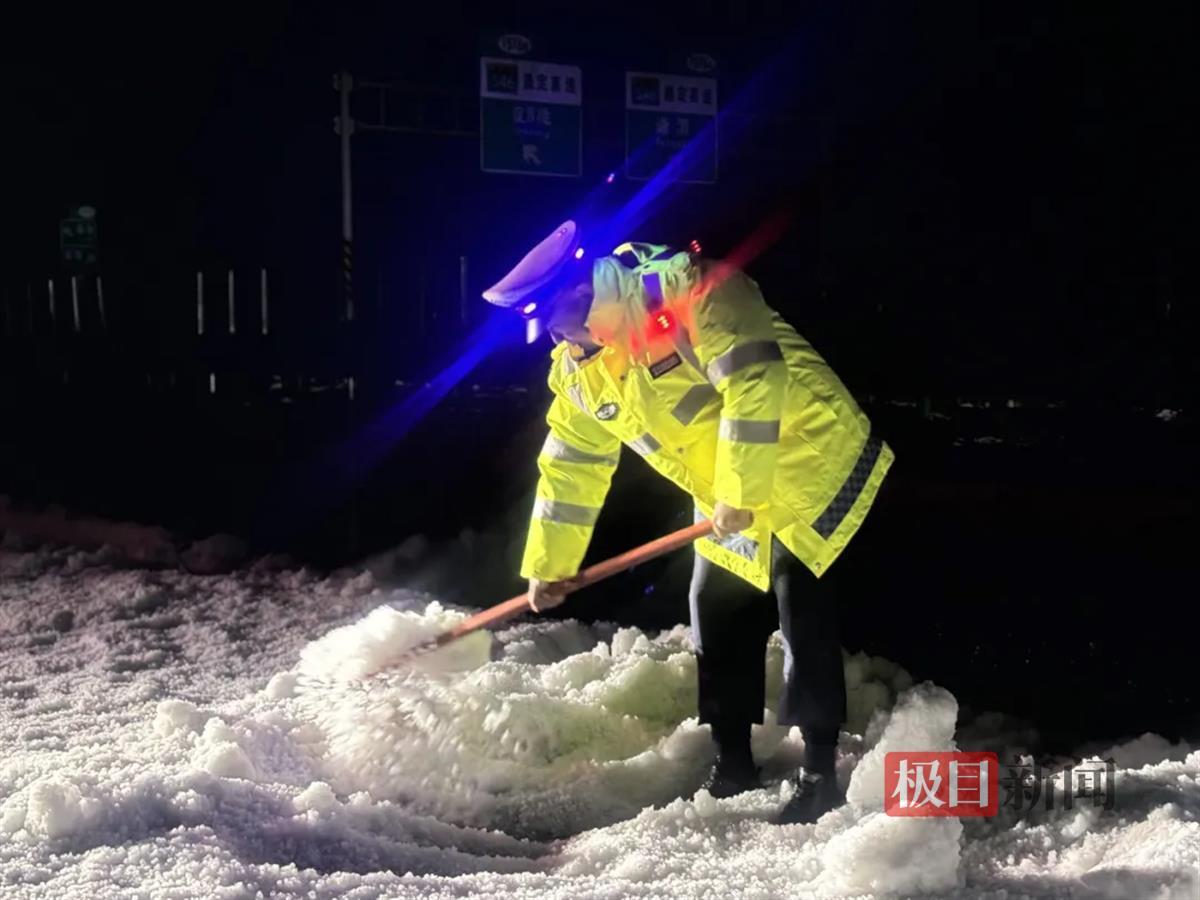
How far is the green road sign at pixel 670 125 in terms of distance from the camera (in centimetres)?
562

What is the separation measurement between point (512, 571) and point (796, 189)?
2808 millimetres

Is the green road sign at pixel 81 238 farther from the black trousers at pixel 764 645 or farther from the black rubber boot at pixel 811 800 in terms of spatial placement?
the black rubber boot at pixel 811 800

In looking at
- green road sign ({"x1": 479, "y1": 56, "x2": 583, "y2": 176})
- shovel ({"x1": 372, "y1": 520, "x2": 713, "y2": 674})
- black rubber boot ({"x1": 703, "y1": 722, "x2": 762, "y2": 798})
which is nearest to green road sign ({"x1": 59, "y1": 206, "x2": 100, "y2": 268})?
green road sign ({"x1": 479, "y1": 56, "x2": 583, "y2": 176})

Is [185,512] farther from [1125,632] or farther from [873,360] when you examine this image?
[1125,632]

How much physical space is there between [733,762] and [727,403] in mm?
996


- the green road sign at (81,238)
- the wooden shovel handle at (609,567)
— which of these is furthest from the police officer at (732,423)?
the green road sign at (81,238)

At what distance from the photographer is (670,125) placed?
5.65 metres

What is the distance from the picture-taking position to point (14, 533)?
521 cm

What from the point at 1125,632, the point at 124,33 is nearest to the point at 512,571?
the point at 1125,632

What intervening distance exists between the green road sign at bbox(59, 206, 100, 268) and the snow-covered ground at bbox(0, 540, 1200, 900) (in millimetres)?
2889

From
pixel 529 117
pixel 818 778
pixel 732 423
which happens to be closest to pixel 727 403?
pixel 732 423

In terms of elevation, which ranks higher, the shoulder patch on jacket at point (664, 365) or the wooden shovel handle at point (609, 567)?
the shoulder patch on jacket at point (664, 365)

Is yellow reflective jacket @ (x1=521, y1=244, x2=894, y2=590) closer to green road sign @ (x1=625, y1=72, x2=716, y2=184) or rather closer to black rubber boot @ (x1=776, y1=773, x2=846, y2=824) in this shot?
black rubber boot @ (x1=776, y1=773, x2=846, y2=824)

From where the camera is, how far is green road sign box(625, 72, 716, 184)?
221 inches
